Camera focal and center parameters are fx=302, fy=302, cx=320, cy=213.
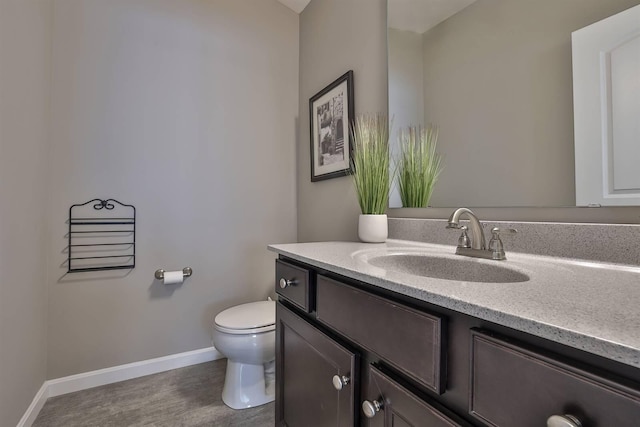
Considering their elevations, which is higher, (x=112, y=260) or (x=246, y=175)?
(x=246, y=175)

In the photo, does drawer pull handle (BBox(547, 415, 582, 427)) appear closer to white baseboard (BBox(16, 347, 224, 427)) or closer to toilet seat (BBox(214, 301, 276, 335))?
toilet seat (BBox(214, 301, 276, 335))

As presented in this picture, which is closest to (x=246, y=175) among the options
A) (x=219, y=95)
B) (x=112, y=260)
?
(x=219, y=95)

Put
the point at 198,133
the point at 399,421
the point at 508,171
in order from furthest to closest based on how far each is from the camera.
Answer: the point at 198,133 → the point at 508,171 → the point at 399,421

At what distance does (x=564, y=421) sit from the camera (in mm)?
357

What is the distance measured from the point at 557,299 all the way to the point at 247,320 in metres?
1.37

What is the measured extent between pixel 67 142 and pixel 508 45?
82.3 inches

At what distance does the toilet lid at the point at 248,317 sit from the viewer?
4.93 feet

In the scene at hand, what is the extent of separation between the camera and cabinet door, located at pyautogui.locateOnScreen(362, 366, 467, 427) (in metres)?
0.54

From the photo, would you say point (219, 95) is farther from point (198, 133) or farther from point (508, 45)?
point (508, 45)

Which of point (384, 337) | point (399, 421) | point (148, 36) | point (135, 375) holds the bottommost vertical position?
point (135, 375)

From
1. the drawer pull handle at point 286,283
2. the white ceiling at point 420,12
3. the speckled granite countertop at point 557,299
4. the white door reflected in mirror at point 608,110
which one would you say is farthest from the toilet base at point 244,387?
the white ceiling at point 420,12

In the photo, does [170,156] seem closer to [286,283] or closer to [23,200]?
[23,200]

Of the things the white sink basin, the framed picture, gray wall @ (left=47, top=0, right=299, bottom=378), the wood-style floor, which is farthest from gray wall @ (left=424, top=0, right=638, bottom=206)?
the wood-style floor

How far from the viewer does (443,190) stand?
4.07 feet
